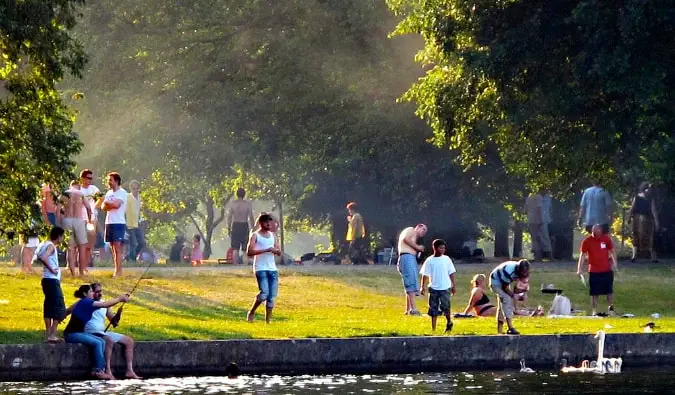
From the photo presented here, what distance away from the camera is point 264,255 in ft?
79.5

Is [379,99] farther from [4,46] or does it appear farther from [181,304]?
[4,46]

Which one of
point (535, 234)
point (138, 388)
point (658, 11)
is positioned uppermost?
point (658, 11)

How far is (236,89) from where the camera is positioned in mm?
45844

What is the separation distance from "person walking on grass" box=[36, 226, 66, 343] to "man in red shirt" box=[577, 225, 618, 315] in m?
10.5

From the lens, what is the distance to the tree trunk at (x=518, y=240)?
2144 inches

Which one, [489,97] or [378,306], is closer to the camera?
[378,306]

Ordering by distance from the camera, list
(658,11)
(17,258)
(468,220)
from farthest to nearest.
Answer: (468,220)
(17,258)
(658,11)

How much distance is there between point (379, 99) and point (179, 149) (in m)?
7.80

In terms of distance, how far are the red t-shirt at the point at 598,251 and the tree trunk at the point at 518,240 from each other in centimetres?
2429

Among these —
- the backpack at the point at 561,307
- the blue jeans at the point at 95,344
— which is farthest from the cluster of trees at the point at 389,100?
the blue jeans at the point at 95,344

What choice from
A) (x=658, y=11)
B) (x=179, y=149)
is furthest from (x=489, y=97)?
(x=179, y=149)

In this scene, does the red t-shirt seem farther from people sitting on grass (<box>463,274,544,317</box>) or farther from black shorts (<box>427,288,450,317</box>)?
black shorts (<box>427,288,450,317</box>)

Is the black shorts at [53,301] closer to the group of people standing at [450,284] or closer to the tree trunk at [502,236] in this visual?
the group of people standing at [450,284]

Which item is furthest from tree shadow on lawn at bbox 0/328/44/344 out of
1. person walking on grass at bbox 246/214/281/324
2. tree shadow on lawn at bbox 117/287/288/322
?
tree shadow on lawn at bbox 117/287/288/322
